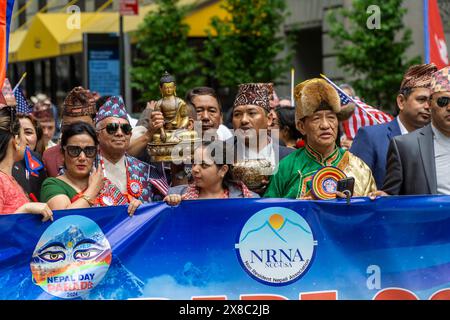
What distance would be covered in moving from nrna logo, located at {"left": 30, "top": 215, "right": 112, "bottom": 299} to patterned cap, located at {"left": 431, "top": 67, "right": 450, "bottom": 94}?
7.58 ft

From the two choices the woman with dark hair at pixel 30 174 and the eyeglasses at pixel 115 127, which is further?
the woman with dark hair at pixel 30 174

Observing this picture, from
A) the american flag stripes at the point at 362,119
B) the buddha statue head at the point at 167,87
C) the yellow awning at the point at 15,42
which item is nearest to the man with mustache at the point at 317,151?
the buddha statue head at the point at 167,87

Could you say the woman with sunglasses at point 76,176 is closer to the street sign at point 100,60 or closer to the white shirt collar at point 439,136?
the white shirt collar at point 439,136

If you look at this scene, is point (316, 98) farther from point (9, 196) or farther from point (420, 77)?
point (9, 196)

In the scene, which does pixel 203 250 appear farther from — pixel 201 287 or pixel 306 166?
pixel 306 166

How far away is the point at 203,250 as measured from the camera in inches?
252

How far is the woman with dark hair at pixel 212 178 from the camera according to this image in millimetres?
6820

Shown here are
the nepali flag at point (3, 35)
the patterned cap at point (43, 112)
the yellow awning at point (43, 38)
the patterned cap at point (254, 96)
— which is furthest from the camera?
the yellow awning at point (43, 38)

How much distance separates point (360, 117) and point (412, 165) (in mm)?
4234

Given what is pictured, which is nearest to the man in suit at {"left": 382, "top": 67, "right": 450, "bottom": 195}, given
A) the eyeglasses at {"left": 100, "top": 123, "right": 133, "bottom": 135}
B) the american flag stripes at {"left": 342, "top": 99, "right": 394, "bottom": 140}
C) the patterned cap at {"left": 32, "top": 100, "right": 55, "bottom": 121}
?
the eyeglasses at {"left": 100, "top": 123, "right": 133, "bottom": 135}
